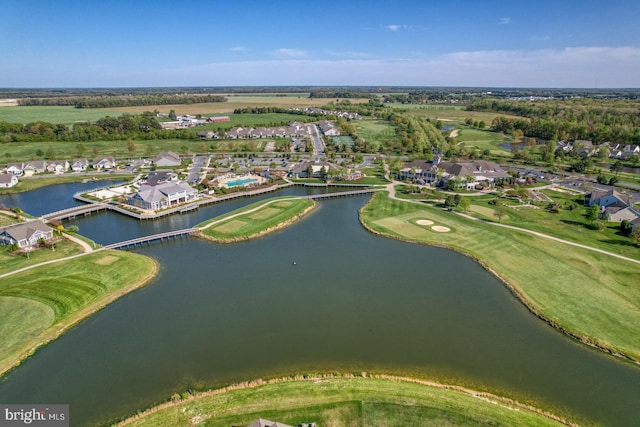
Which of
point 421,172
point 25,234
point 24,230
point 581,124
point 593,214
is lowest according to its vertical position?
point 25,234

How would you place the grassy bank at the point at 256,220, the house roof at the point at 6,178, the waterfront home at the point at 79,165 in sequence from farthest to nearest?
the waterfront home at the point at 79,165, the house roof at the point at 6,178, the grassy bank at the point at 256,220

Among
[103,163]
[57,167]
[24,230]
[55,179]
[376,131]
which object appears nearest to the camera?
[24,230]

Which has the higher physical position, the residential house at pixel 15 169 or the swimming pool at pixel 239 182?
the residential house at pixel 15 169

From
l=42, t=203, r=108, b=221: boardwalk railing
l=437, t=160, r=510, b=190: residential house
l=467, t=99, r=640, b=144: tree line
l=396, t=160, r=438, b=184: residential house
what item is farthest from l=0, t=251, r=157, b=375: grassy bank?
l=467, t=99, r=640, b=144: tree line

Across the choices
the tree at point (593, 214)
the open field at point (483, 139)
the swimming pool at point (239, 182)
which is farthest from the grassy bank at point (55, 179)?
the open field at point (483, 139)

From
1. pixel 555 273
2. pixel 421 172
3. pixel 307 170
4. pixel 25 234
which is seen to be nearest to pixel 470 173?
pixel 421 172

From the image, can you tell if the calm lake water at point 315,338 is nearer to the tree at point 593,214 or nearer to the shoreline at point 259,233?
the shoreline at point 259,233

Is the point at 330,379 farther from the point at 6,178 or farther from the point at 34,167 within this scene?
the point at 34,167
